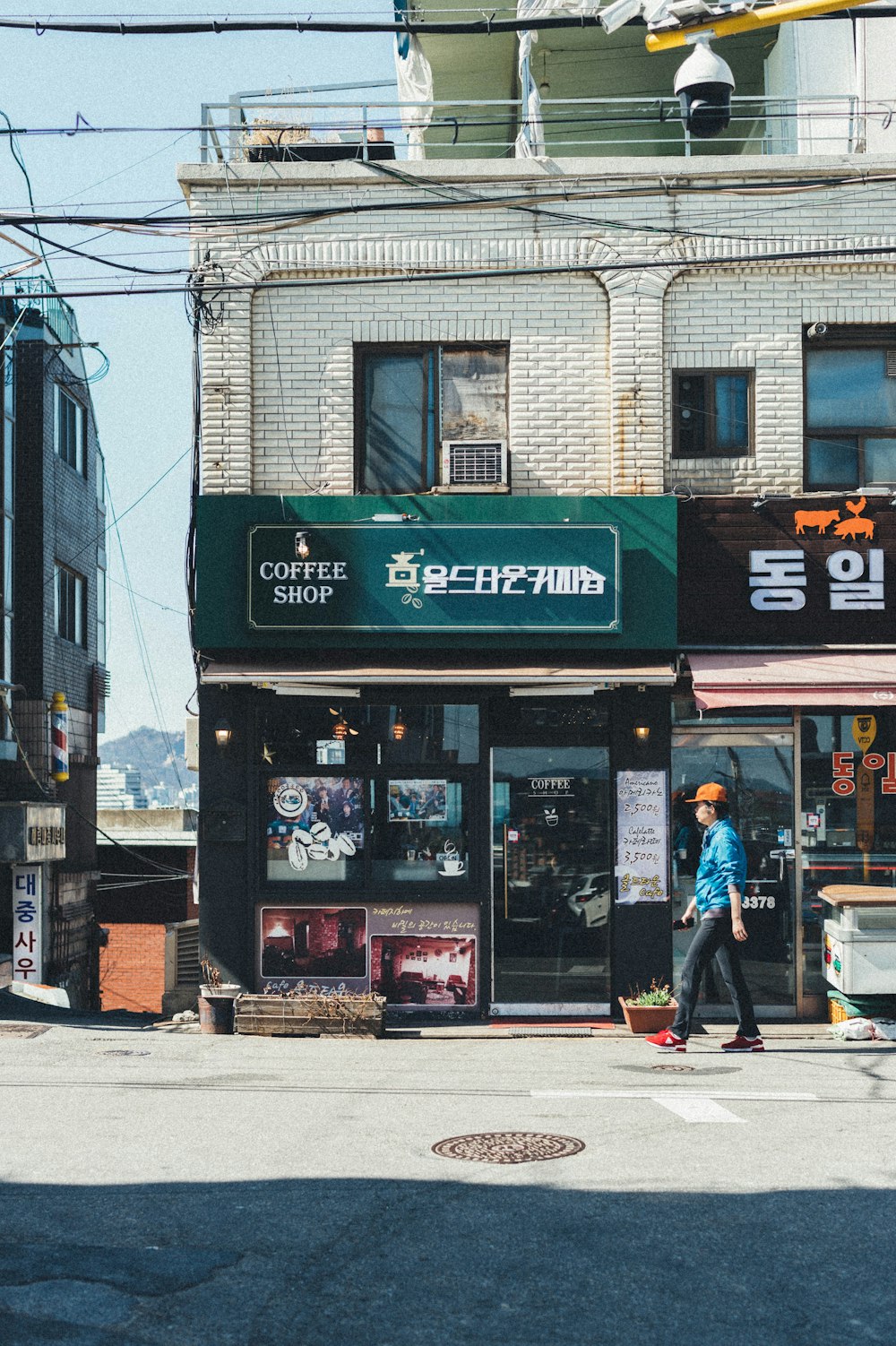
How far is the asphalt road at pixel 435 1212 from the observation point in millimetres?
4871

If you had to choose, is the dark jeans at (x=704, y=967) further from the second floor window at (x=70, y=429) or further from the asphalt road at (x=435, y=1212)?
the second floor window at (x=70, y=429)

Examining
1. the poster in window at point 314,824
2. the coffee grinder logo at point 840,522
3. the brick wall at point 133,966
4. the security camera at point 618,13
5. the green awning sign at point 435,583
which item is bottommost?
the brick wall at point 133,966

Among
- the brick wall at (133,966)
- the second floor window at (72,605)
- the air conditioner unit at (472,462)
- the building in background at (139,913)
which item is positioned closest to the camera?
the air conditioner unit at (472,462)

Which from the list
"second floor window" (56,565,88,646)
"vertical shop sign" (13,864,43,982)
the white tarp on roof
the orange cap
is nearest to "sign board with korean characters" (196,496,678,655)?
the orange cap

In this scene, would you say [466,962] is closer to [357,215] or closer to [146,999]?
[357,215]

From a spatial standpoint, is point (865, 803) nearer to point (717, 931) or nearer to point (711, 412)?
point (717, 931)

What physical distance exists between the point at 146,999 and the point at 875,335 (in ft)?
66.9

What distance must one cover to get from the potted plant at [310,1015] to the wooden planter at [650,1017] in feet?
7.04

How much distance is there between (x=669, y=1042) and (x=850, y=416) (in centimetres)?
627


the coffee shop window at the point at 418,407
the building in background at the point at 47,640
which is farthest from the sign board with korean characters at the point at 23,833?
the coffee shop window at the point at 418,407

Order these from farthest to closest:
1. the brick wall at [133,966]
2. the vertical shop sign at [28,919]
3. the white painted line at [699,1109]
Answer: the brick wall at [133,966] → the vertical shop sign at [28,919] → the white painted line at [699,1109]

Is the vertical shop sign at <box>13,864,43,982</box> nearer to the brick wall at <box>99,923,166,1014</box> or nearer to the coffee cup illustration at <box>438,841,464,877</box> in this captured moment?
the brick wall at <box>99,923,166,1014</box>

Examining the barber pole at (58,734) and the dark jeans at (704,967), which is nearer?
the dark jeans at (704,967)

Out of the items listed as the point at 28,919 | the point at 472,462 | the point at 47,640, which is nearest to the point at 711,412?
the point at 472,462
